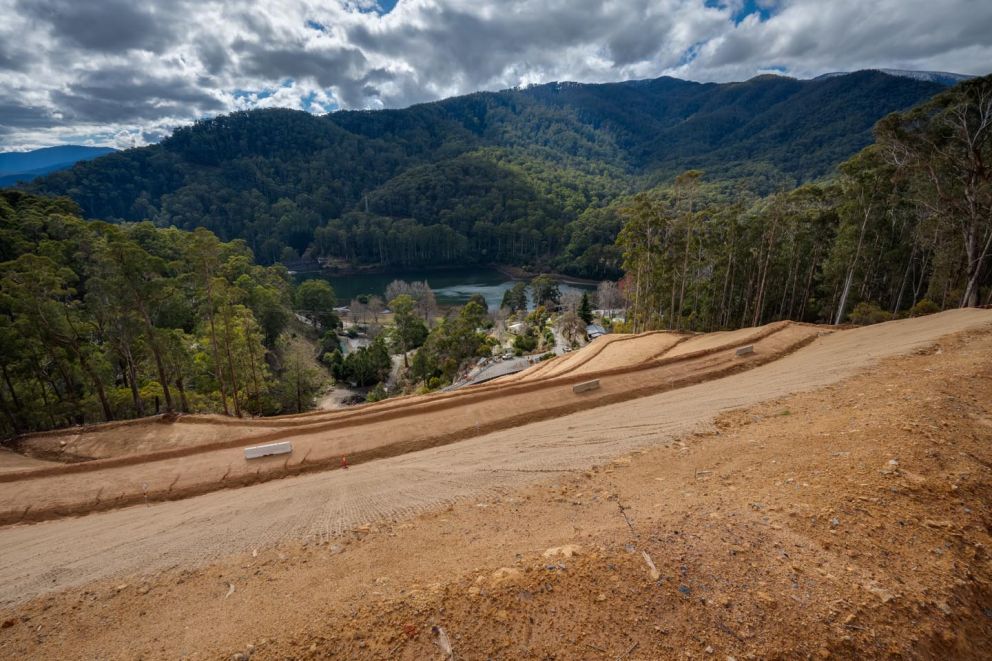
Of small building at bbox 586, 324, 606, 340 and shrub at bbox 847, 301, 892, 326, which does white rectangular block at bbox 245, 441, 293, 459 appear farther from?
small building at bbox 586, 324, 606, 340

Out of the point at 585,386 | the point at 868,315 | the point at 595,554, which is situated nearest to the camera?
the point at 595,554

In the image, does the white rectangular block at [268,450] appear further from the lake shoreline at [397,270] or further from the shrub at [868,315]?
the lake shoreline at [397,270]

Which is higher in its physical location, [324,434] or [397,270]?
[324,434]

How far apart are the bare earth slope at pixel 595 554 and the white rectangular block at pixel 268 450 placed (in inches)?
66.8

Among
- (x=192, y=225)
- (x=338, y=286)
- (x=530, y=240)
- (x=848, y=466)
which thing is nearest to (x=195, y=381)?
(x=848, y=466)

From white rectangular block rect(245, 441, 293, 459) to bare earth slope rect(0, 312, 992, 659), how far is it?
5.57 feet

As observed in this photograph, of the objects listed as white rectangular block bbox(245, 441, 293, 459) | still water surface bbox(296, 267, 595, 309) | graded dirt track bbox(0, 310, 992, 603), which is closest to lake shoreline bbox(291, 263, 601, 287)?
still water surface bbox(296, 267, 595, 309)

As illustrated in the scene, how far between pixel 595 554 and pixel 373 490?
5.43m

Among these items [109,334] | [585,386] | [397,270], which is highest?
[109,334]

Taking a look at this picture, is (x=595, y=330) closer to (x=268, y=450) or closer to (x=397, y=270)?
(x=268, y=450)

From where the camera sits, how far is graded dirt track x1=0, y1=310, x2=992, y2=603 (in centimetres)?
701

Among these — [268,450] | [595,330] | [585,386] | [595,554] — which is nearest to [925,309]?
[585,386]

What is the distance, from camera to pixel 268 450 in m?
11.9

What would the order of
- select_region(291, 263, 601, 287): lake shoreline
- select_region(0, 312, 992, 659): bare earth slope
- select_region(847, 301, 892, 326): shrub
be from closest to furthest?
select_region(0, 312, 992, 659): bare earth slope, select_region(847, 301, 892, 326): shrub, select_region(291, 263, 601, 287): lake shoreline
